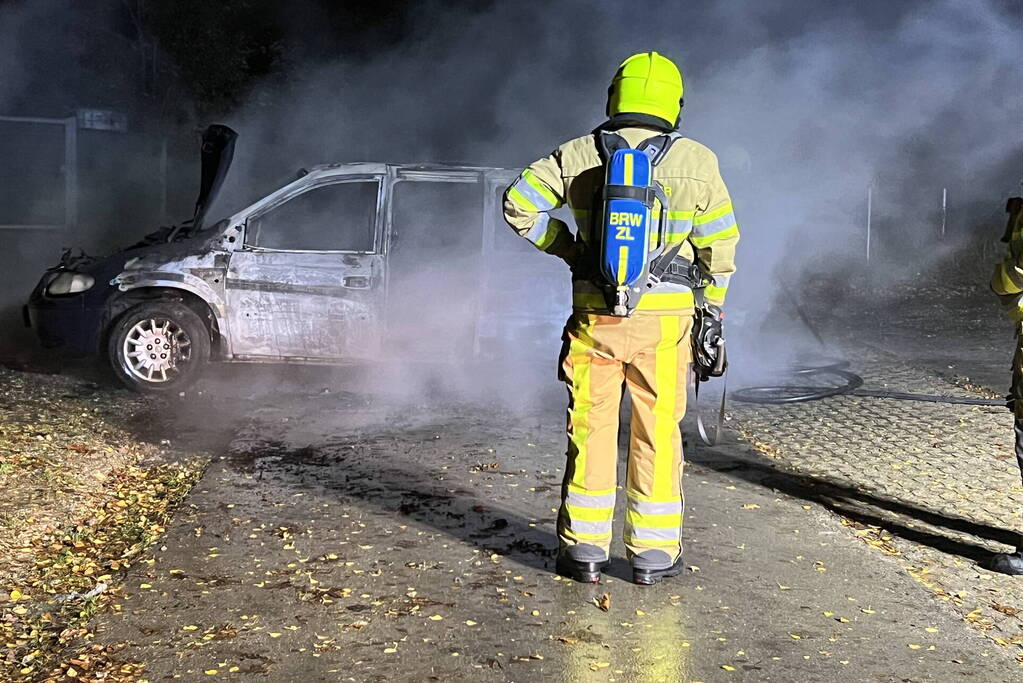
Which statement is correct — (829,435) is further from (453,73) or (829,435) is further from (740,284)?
(453,73)

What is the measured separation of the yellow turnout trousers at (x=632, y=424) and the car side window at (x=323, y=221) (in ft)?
14.1

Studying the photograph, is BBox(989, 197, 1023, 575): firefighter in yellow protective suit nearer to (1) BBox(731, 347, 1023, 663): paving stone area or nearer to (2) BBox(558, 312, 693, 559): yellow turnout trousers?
(1) BBox(731, 347, 1023, 663): paving stone area

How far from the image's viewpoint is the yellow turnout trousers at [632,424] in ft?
13.9

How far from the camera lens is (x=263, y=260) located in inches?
326

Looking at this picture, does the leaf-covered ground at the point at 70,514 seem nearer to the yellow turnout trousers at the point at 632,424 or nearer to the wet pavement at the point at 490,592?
the wet pavement at the point at 490,592

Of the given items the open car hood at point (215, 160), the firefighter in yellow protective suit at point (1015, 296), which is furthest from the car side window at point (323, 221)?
the firefighter in yellow protective suit at point (1015, 296)

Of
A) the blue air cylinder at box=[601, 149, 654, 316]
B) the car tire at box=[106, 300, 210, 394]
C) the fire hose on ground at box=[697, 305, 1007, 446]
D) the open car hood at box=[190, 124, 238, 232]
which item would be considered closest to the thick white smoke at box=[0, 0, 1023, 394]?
the fire hose on ground at box=[697, 305, 1007, 446]

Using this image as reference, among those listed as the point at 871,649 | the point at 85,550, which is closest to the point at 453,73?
the point at 85,550

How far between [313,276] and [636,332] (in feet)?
14.8

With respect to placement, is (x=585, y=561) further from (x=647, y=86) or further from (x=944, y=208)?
(x=944, y=208)

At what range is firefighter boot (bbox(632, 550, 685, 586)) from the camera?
14.2 ft

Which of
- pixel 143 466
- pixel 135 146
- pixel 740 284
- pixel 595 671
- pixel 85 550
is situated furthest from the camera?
pixel 135 146

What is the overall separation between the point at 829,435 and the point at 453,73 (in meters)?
9.41

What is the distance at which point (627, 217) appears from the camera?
13.3 ft
